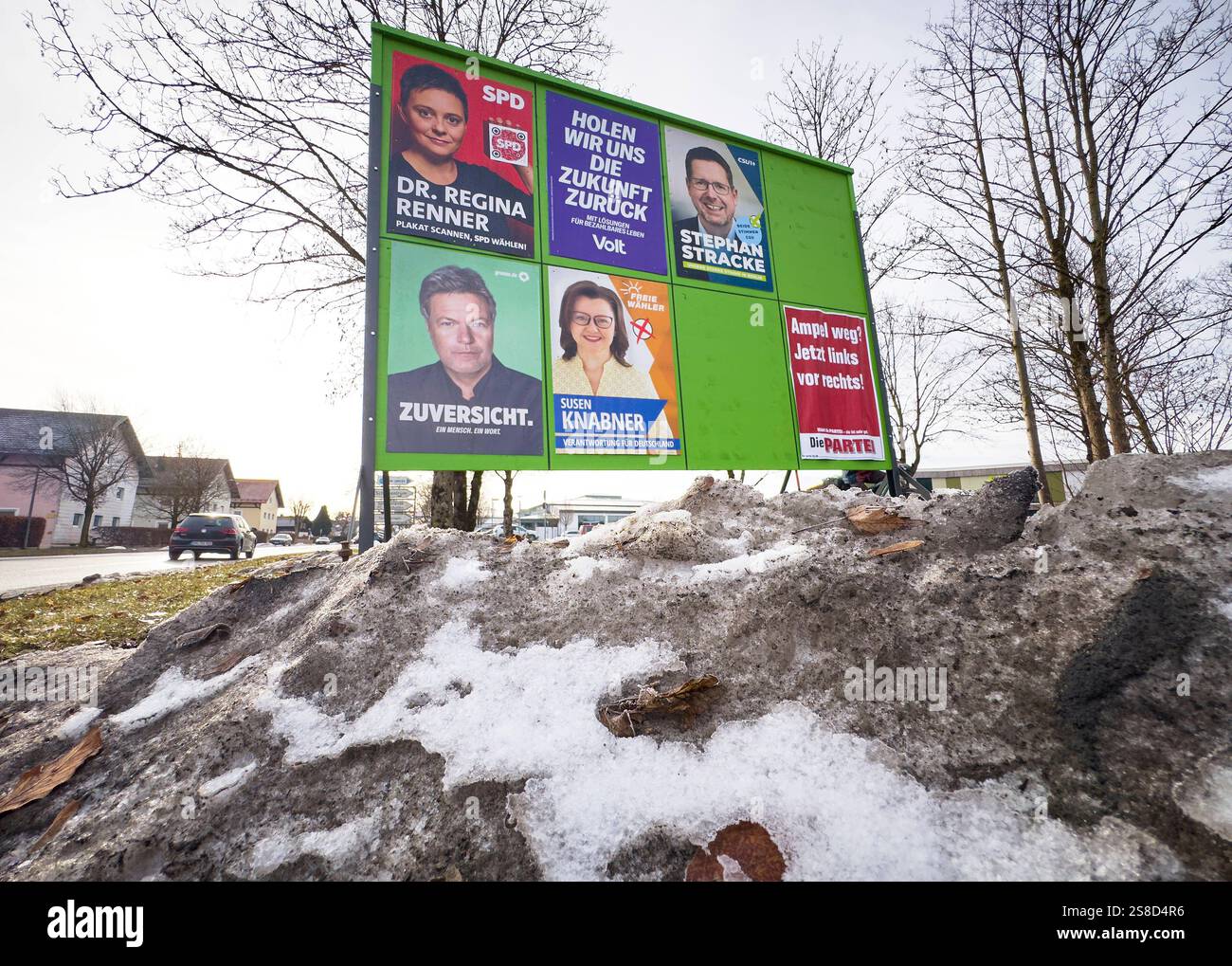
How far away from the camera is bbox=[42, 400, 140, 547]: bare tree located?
3400 centimetres

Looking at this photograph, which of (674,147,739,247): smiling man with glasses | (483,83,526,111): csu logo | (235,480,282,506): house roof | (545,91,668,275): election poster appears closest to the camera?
(483,83,526,111): csu logo

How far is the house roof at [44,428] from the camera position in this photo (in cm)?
3459

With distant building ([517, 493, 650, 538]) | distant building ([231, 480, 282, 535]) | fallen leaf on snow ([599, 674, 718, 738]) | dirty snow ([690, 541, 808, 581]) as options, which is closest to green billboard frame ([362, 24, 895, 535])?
dirty snow ([690, 541, 808, 581])

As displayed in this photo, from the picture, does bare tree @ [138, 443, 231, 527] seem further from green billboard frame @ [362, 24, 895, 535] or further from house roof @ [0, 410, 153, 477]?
green billboard frame @ [362, 24, 895, 535]

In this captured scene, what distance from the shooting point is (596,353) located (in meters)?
5.41

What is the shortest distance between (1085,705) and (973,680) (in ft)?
1.06

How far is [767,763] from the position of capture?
6.18ft

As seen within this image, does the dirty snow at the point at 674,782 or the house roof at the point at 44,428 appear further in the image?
the house roof at the point at 44,428

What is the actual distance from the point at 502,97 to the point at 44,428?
160 ft

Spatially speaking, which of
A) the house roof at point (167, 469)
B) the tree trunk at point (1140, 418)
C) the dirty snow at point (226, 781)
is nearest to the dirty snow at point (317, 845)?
the dirty snow at point (226, 781)

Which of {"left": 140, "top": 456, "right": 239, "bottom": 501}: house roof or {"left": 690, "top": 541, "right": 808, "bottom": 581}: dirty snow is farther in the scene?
{"left": 140, "top": 456, "right": 239, "bottom": 501}: house roof

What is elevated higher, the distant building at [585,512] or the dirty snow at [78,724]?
the distant building at [585,512]

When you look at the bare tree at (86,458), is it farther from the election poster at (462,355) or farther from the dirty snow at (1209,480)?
the dirty snow at (1209,480)

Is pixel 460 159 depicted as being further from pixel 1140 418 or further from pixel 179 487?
pixel 179 487
